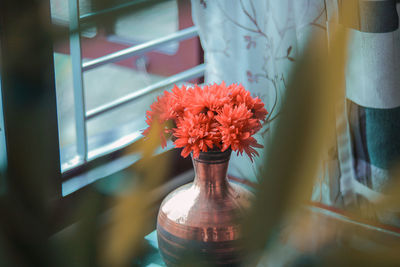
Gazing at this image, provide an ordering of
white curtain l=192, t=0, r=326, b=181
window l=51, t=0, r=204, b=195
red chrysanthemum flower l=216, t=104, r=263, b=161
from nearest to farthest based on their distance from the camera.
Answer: window l=51, t=0, r=204, b=195
red chrysanthemum flower l=216, t=104, r=263, b=161
white curtain l=192, t=0, r=326, b=181

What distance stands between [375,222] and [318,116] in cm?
98

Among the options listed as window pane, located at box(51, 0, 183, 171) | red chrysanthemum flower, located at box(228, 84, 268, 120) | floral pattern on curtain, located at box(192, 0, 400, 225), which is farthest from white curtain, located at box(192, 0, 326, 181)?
red chrysanthemum flower, located at box(228, 84, 268, 120)

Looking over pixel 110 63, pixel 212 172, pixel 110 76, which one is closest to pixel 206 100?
pixel 212 172

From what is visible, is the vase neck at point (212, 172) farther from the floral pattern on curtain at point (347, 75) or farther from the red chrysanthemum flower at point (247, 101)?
the floral pattern on curtain at point (347, 75)

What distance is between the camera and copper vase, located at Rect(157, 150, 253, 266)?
0.81 metres

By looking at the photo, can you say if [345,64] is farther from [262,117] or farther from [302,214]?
[262,117]

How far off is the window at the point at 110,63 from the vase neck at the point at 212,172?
0.16 metres

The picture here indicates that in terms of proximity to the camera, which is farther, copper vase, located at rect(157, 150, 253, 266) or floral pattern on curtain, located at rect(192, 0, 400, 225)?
floral pattern on curtain, located at rect(192, 0, 400, 225)

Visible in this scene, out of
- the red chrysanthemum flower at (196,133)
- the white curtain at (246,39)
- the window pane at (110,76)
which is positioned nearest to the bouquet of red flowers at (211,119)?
the red chrysanthemum flower at (196,133)

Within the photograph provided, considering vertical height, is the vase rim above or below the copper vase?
above

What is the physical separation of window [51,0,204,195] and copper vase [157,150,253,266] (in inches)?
7.3

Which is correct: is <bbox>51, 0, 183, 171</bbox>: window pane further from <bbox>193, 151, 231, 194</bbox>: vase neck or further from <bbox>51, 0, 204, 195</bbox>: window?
<bbox>193, 151, 231, 194</bbox>: vase neck

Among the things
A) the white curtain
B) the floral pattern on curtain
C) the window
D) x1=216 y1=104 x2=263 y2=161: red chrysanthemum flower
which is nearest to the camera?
the window

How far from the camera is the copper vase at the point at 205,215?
809mm
